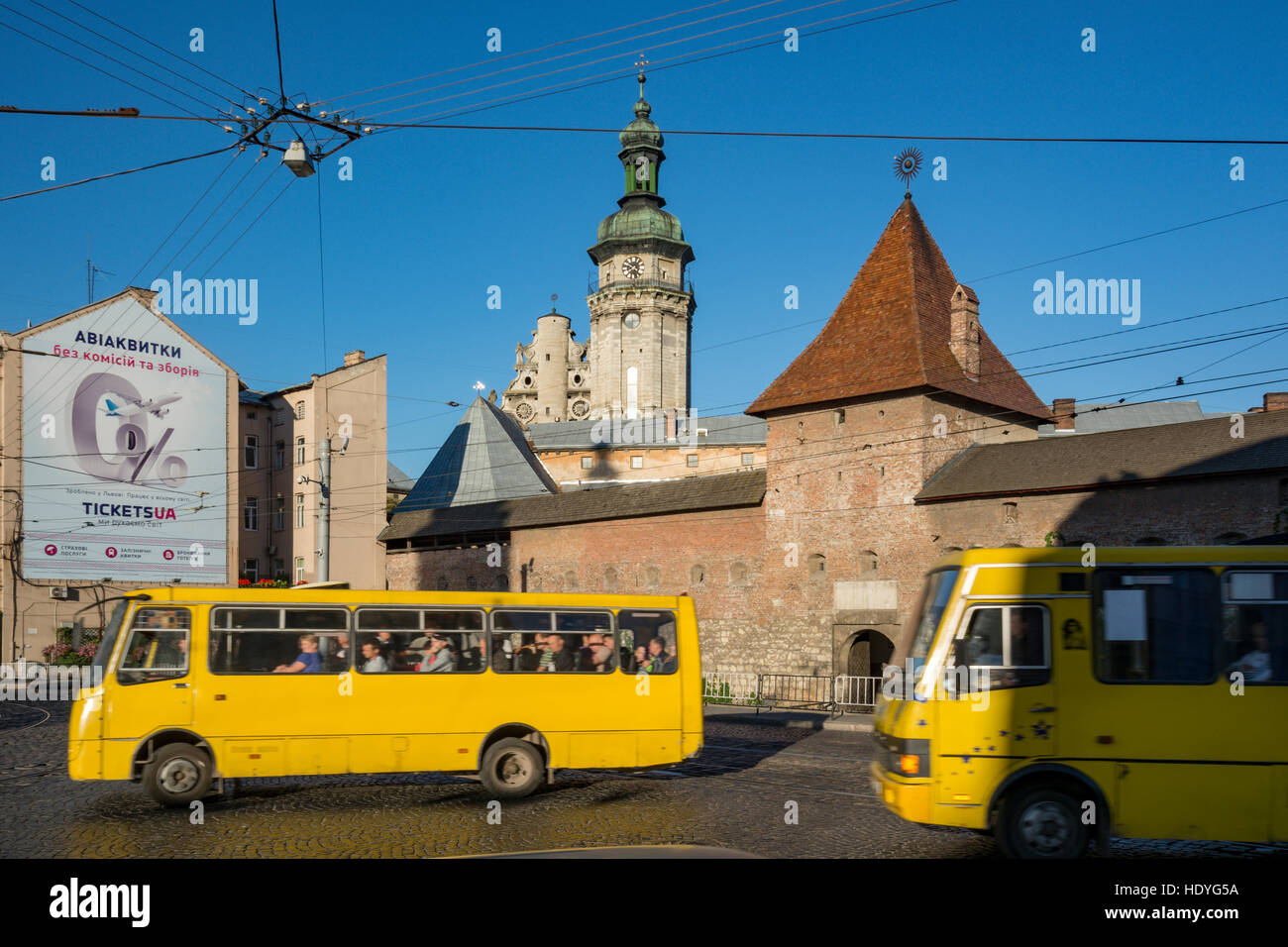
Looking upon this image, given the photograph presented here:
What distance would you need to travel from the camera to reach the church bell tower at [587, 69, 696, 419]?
321 ft

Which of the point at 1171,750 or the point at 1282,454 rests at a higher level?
the point at 1282,454

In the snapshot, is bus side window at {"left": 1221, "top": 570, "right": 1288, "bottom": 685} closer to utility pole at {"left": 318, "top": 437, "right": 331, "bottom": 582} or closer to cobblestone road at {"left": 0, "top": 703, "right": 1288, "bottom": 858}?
cobblestone road at {"left": 0, "top": 703, "right": 1288, "bottom": 858}

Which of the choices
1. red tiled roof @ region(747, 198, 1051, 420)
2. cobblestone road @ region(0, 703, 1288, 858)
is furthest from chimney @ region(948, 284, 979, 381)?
cobblestone road @ region(0, 703, 1288, 858)

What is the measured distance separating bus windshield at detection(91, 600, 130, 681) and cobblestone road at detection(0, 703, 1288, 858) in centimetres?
172

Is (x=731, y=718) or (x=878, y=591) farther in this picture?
(x=878, y=591)

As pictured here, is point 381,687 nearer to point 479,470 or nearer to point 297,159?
point 297,159

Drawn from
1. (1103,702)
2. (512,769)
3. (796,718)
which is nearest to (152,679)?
(512,769)

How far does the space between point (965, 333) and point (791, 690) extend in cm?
1232
